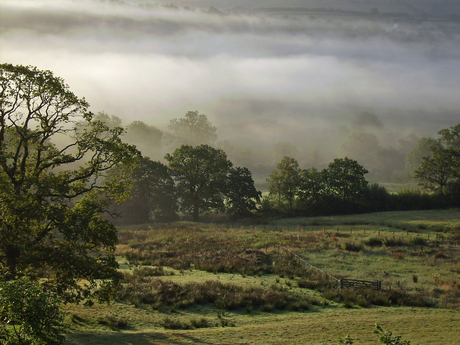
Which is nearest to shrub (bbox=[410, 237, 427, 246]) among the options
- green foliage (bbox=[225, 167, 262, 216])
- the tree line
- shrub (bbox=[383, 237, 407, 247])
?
shrub (bbox=[383, 237, 407, 247])

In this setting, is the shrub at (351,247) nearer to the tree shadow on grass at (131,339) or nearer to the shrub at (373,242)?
the shrub at (373,242)

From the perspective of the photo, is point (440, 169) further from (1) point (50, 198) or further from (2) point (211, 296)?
(1) point (50, 198)

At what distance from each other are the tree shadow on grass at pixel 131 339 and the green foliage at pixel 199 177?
55.5 meters

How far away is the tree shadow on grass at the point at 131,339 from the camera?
1498cm

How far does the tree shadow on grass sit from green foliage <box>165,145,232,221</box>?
55450mm

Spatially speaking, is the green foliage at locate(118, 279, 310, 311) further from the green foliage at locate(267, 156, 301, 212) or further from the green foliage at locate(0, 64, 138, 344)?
the green foliage at locate(267, 156, 301, 212)

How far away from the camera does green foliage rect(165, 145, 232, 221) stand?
7325 centimetres

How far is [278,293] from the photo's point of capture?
2320cm

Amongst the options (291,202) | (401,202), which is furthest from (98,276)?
(401,202)

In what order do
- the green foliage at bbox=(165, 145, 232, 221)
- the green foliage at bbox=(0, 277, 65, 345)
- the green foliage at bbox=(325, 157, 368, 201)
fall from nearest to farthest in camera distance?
1. the green foliage at bbox=(0, 277, 65, 345)
2. the green foliage at bbox=(165, 145, 232, 221)
3. the green foliage at bbox=(325, 157, 368, 201)

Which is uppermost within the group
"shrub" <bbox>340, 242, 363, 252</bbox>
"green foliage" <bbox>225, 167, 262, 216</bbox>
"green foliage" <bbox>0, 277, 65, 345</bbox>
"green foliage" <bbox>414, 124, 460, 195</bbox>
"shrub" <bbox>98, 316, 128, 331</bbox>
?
"green foliage" <bbox>414, 124, 460, 195</bbox>

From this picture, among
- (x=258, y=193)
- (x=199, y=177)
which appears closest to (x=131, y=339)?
(x=199, y=177)

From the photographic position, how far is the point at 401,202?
76875 mm

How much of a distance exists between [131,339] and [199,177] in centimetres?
5846
